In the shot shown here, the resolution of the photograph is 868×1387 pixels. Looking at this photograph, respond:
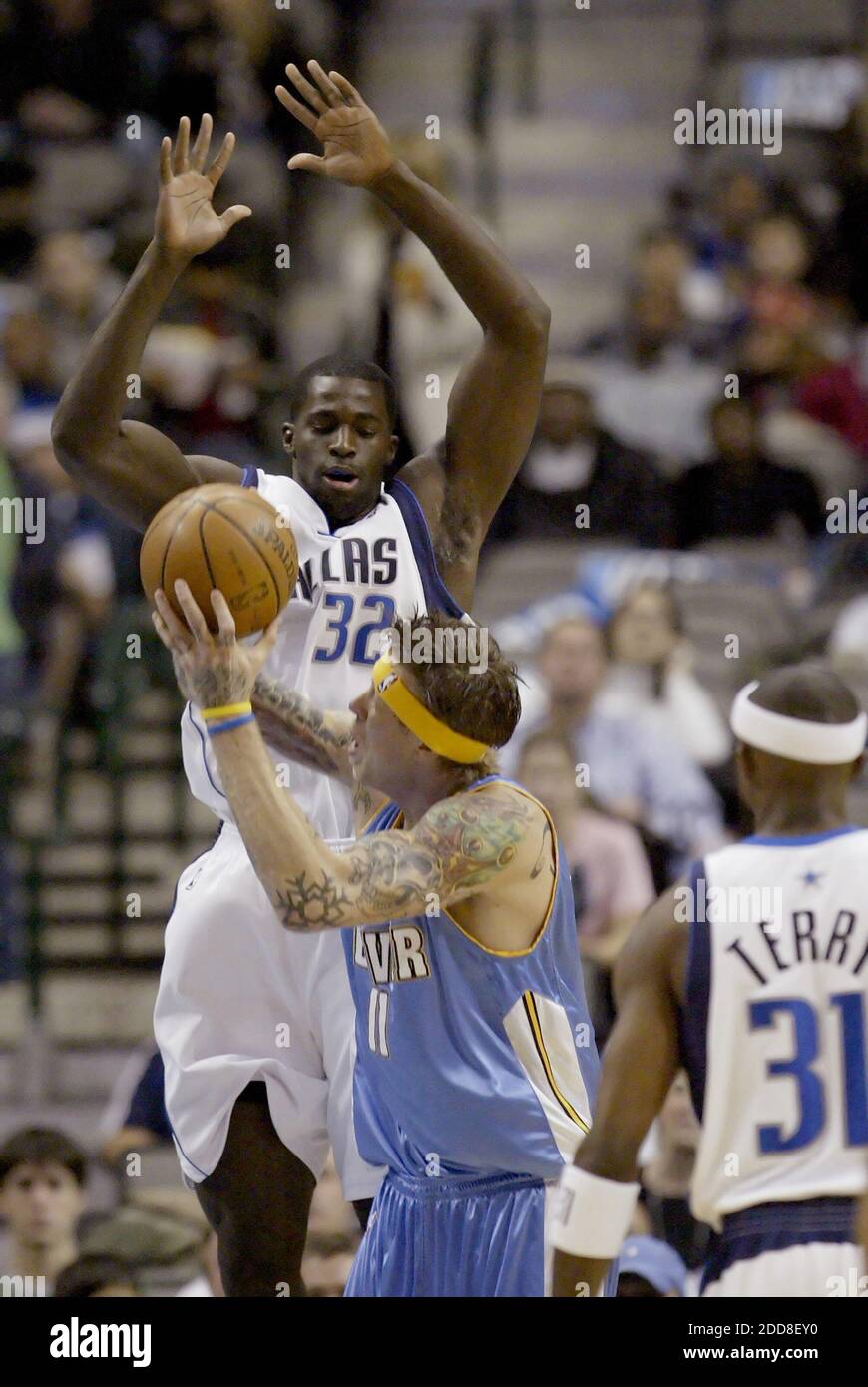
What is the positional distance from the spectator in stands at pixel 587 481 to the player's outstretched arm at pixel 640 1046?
630cm

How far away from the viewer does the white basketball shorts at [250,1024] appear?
502 centimetres

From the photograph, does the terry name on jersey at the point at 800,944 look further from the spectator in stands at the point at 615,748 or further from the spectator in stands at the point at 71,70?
the spectator in stands at the point at 71,70

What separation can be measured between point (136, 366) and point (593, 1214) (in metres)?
2.01

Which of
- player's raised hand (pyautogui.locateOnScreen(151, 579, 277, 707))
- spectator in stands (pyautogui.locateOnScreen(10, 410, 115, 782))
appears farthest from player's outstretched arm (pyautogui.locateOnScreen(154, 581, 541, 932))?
spectator in stands (pyautogui.locateOnScreen(10, 410, 115, 782))

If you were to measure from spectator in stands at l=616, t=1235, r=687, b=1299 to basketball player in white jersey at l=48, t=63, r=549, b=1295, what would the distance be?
3.40 ft

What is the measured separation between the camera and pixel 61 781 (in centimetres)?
969

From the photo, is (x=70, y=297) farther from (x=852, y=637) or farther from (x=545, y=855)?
(x=545, y=855)

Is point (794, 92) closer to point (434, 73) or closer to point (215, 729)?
point (434, 73)

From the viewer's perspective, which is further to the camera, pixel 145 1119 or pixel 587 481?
pixel 587 481

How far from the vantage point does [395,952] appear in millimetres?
4547

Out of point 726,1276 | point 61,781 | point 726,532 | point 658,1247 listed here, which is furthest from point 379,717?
point 726,532

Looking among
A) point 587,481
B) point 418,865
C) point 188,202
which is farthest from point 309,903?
point 587,481

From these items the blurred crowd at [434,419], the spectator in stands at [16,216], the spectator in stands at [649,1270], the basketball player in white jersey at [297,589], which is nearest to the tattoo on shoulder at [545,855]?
the basketball player in white jersey at [297,589]
